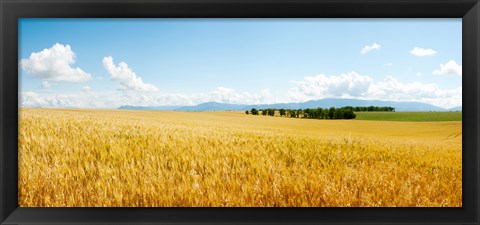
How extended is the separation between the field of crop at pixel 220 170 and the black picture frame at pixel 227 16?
0.07 meters

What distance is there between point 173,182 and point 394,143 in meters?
2.18

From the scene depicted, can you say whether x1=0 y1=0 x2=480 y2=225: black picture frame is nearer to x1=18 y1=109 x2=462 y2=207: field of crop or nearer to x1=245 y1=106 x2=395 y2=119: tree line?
x1=18 y1=109 x2=462 y2=207: field of crop

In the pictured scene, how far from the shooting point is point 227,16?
232cm

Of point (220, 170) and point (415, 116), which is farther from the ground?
point (415, 116)

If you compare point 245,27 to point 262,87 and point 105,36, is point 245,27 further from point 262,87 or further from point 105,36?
point 105,36

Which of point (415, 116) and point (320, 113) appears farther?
point (415, 116)

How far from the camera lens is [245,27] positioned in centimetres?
287

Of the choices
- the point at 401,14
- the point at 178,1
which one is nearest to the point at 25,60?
the point at 178,1

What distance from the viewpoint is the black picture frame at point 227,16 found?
2.27 metres

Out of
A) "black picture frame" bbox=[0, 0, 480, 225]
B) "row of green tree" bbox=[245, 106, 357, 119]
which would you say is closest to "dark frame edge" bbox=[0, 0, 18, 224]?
"black picture frame" bbox=[0, 0, 480, 225]

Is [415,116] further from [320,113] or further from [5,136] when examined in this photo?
[5,136]

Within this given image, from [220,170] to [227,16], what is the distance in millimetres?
1080

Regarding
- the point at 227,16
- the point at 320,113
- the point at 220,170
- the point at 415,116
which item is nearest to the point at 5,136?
the point at 220,170

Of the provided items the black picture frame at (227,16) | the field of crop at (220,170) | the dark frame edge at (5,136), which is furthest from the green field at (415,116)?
the dark frame edge at (5,136)
